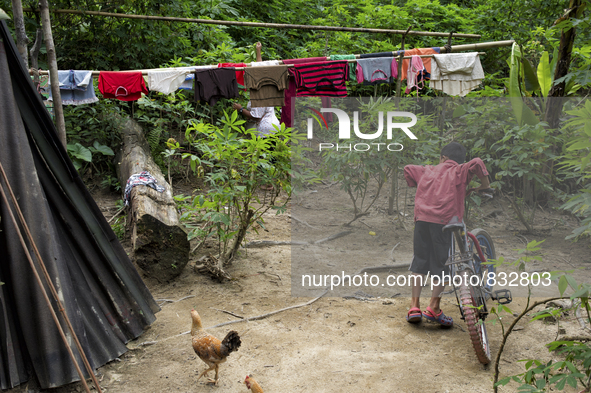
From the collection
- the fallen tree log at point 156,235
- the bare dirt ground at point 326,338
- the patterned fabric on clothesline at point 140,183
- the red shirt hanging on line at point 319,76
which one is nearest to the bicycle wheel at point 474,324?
the bare dirt ground at point 326,338

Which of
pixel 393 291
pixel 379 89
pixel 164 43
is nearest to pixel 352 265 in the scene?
pixel 393 291

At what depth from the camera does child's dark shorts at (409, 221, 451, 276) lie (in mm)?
3389

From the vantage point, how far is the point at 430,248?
3480 millimetres

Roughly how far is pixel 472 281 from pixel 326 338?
1287 millimetres

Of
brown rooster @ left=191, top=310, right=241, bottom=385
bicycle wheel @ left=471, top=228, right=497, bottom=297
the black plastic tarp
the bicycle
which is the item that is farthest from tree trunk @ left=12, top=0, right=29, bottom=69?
bicycle wheel @ left=471, top=228, right=497, bottom=297

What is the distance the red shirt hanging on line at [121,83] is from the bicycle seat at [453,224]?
15.1 ft

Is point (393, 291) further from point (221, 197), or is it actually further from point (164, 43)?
point (164, 43)

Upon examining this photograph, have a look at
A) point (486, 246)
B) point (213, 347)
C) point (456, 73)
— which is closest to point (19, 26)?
point (213, 347)

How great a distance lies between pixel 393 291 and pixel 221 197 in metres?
2.11

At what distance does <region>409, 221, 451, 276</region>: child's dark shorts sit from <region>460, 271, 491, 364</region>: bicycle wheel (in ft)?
0.87

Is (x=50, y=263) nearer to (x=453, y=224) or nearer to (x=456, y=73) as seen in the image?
(x=453, y=224)

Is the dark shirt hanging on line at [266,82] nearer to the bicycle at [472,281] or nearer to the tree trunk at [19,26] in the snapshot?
the tree trunk at [19,26]

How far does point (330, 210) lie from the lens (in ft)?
20.2

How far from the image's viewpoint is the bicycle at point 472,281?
9.80ft
